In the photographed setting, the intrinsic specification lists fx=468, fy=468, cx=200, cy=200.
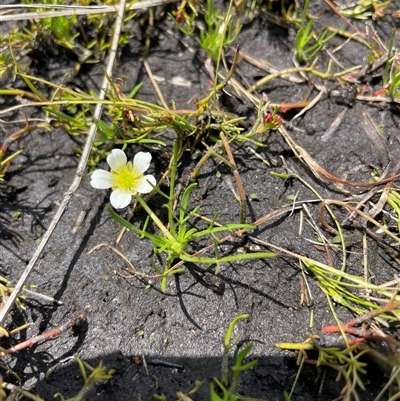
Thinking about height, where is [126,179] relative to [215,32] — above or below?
below

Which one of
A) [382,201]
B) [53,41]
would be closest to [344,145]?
[382,201]

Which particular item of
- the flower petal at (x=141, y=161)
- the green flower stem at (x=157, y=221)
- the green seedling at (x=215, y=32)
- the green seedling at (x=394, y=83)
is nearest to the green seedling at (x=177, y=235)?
the green flower stem at (x=157, y=221)

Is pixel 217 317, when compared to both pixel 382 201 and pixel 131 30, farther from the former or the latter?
pixel 131 30

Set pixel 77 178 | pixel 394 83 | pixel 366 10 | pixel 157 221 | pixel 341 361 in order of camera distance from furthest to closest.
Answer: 1. pixel 366 10
2. pixel 394 83
3. pixel 77 178
4. pixel 157 221
5. pixel 341 361

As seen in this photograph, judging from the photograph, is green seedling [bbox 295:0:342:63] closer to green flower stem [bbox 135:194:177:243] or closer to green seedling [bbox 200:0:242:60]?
green seedling [bbox 200:0:242:60]

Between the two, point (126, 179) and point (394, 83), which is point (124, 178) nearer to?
point (126, 179)

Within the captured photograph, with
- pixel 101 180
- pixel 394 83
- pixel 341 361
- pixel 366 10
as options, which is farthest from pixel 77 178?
pixel 366 10

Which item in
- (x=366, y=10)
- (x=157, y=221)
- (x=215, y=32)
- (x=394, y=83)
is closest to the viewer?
(x=157, y=221)
